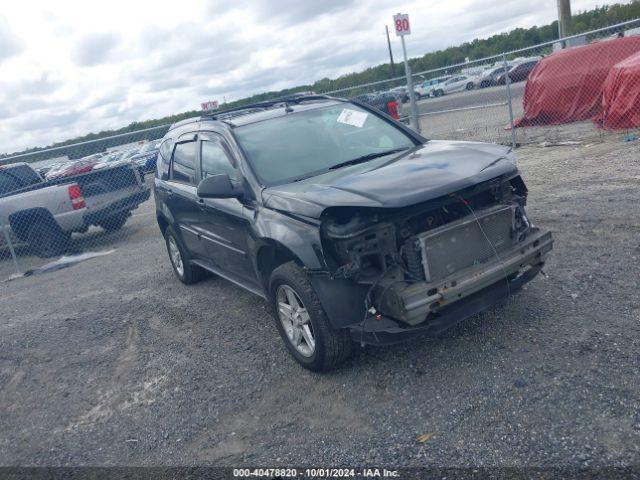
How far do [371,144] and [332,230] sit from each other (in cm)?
170

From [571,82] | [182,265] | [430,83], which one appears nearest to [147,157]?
[430,83]

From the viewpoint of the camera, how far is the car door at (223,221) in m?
4.98

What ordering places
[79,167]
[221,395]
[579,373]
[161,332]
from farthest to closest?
[79,167], [161,332], [221,395], [579,373]

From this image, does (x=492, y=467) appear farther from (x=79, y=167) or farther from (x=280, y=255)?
(x=79, y=167)

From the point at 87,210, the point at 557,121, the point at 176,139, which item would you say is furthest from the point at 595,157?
the point at 87,210

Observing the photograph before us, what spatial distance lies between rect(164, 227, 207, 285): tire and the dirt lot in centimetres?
34

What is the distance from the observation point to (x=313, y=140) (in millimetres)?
5262

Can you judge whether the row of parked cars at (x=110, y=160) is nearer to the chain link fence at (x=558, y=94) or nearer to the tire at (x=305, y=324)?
the chain link fence at (x=558, y=94)

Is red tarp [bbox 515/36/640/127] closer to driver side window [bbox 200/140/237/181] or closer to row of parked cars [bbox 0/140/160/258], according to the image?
row of parked cars [bbox 0/140/160/258]

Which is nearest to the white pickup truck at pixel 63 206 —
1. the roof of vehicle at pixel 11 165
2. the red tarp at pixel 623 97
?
the roof of vehicle at pixel 11 165

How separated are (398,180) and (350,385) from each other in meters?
1.43

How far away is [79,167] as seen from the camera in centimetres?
2248

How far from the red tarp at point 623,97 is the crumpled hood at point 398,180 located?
→ 8.38 metres

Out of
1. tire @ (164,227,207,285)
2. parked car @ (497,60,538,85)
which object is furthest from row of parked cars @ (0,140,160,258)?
parked car @ (497,60,538,85)
